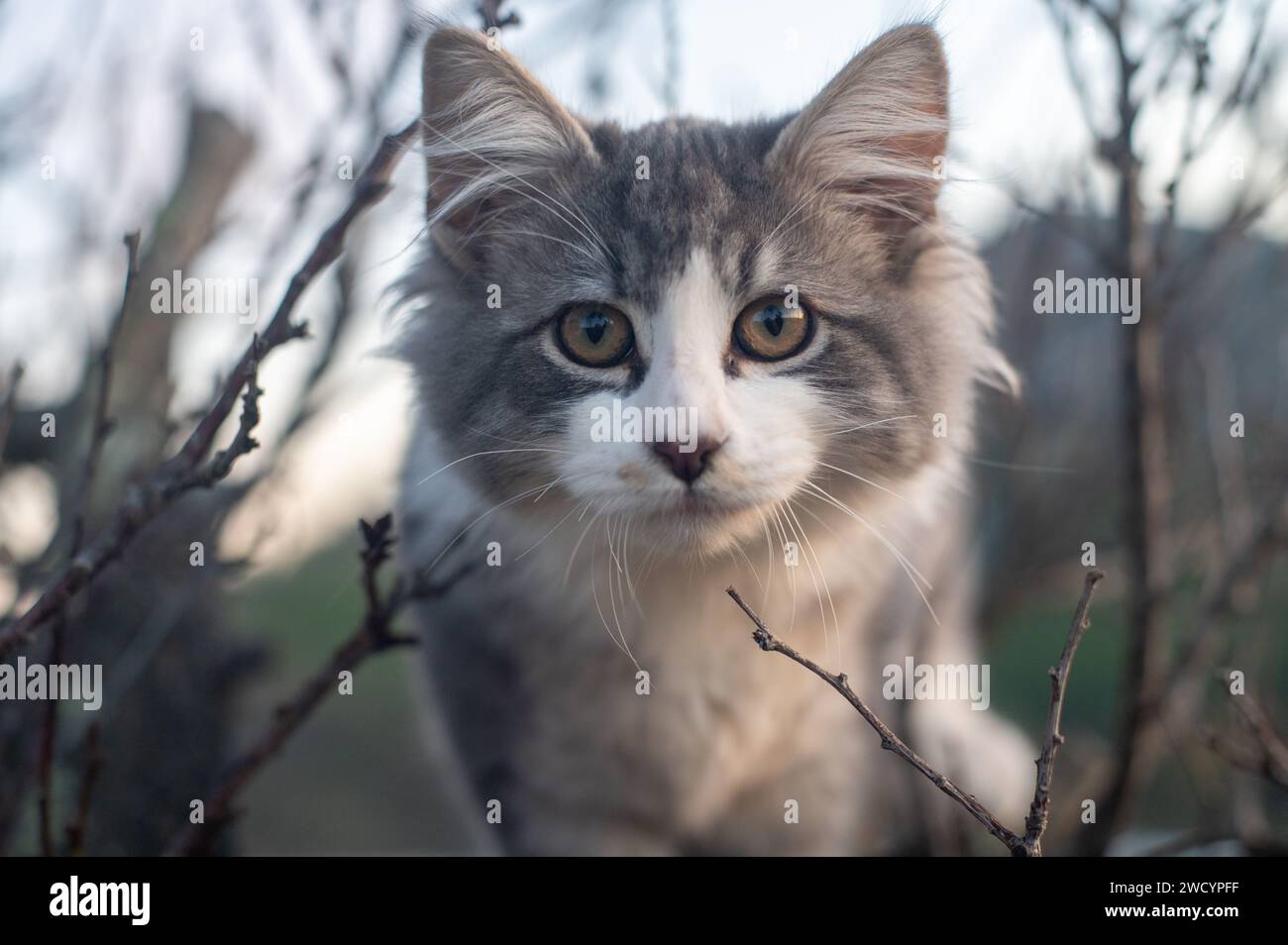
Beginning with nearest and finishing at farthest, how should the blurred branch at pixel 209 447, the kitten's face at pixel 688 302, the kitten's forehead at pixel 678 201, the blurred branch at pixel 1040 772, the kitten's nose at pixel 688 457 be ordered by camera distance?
the blurred branch at pixel 1040 772 < the blurred branch at pixel 209 447 < the kitten's nose at pixel 688 457 < the kitten's face at pixel 688 302 < the kitten's forehead at pixel 678 201

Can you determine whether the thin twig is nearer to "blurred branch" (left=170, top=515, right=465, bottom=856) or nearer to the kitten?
the kitten

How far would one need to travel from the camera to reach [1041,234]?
320cm

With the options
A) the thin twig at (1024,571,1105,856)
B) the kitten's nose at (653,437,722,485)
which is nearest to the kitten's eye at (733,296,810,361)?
the kitten's nose at (653,437,722,485)

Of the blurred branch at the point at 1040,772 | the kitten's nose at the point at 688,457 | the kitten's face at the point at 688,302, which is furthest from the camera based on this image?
the kitten's face at the point at 688,302

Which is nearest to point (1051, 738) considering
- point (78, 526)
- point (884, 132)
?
point (884, 132)

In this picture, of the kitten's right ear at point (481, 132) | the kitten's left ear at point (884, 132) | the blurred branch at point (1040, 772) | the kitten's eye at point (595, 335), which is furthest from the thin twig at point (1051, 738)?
the kitten's right ear at point (481, 132)

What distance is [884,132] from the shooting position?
188cm

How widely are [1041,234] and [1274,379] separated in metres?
0.99

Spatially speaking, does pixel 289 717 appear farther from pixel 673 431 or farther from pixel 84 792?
pixel 673 431

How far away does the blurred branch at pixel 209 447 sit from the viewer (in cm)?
134

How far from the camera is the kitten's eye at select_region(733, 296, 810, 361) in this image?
1.70m

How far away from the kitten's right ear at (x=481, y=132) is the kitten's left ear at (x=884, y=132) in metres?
0.41

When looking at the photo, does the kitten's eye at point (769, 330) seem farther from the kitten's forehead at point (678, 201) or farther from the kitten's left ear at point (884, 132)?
the kitten's left ear at point (884, 132)

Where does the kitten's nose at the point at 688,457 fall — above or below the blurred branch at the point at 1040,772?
above
